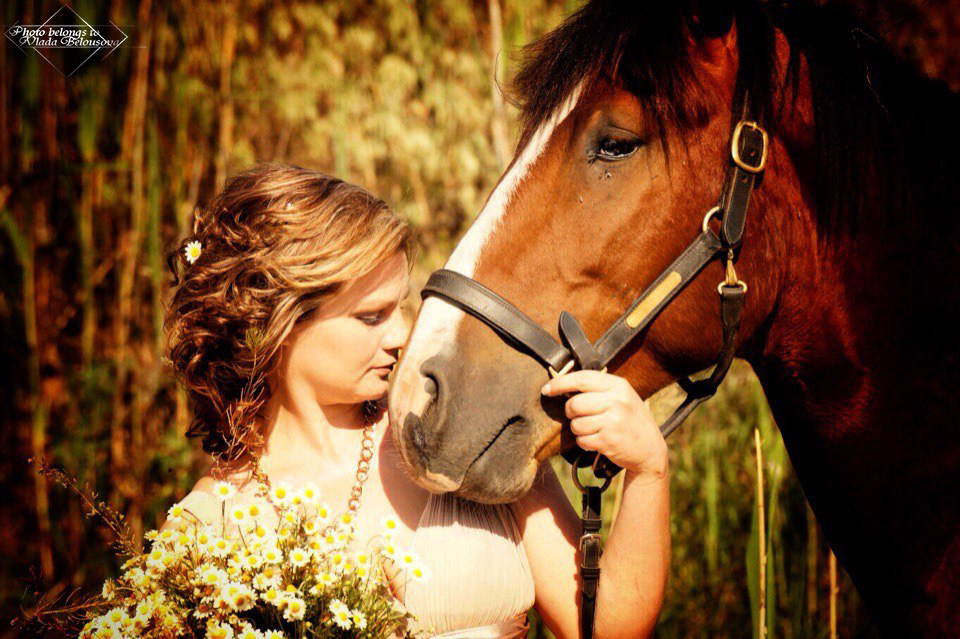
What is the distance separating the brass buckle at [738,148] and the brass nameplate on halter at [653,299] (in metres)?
0.23

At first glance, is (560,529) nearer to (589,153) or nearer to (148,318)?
(589,153)

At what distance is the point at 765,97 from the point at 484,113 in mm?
3084

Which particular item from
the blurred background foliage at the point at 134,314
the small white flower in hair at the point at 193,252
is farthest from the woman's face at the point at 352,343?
the blurred background foliage at the point at 134,314

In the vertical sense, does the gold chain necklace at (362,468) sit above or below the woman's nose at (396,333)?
below

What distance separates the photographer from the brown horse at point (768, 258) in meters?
1.25

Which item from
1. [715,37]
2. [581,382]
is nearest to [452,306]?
[581,382]

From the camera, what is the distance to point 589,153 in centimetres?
132

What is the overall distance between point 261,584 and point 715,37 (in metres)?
1.30

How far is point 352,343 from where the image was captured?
1.58 m

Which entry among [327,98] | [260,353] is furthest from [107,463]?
[327,98]

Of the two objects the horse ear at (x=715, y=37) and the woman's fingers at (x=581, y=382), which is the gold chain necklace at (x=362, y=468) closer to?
the woman's fingers at (x=581, y=382)

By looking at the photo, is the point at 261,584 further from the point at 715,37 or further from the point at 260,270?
the point at 715,37

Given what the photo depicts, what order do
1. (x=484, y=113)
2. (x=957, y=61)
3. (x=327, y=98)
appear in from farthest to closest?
1. (x=327, y=98)
2. (x=484, y=113)
3. (x=957, y=61)

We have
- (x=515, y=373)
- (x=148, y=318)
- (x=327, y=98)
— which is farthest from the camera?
(x=327, y=98)
